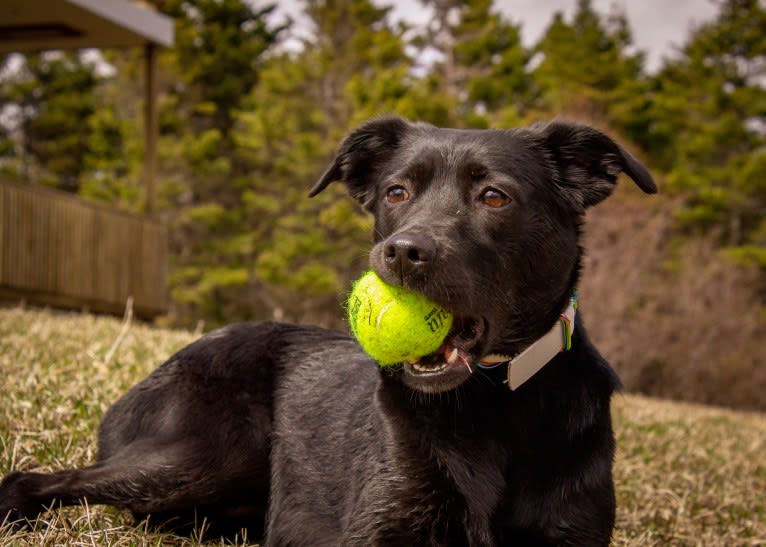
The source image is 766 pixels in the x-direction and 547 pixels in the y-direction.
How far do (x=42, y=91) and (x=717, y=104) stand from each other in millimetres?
25163

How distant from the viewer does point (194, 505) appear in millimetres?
3459

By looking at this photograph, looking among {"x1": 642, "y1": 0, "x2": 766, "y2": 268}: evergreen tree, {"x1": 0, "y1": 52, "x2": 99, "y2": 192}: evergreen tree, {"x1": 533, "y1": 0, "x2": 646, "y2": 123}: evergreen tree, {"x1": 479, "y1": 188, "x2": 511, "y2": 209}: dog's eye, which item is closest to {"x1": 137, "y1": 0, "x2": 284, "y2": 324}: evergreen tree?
{"x1": 0, "y1": 52, "x2": 99, "y2": 192}: evergreen tree

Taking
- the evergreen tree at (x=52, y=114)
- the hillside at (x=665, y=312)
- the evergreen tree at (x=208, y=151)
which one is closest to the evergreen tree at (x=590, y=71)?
the hillside at (x=665, y=312)

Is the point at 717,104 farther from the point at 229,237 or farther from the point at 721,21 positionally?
the point at 229,237

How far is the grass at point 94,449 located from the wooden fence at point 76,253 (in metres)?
5.00

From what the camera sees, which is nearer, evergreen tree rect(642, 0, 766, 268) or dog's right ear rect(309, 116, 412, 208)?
dog's right ear rect(309, 116, 412, 208)

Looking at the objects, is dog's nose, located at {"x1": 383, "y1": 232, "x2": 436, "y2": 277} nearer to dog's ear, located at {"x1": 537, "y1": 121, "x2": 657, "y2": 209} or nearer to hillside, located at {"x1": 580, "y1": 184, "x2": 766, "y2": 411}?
dog's ear, located at {"x1": 537, "y1": 121, "x2": 657, "y2": 209}

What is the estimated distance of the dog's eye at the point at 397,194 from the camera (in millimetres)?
3245

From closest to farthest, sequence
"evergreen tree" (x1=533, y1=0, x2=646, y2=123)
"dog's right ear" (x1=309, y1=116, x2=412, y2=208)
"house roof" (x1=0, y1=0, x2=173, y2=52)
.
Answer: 1. "dog's right ear" (x1=309, y1=116, x2=412, y2=208)
2. "house roof" (x1=0, y1=0, x2=173, y2=52)
3. "evergreen tree" (x1=533, y1=0, x2=646, y2=123)

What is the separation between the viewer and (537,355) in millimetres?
2896

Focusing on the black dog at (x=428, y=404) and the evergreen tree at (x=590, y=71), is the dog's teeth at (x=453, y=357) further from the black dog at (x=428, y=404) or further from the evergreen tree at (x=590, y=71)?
the evergreen tree at (x=590, y=71)

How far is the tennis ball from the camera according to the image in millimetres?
2670

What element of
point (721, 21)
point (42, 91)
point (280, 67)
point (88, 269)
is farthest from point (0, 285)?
point (721, 21)

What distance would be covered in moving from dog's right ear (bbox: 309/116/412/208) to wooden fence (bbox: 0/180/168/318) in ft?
30.5
